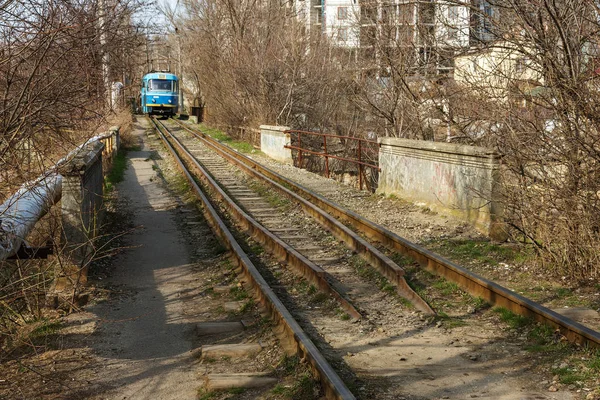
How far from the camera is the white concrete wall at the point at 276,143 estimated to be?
81.4ft

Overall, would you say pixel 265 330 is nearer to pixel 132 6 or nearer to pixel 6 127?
pixel 6 127

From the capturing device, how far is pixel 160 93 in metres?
53.2

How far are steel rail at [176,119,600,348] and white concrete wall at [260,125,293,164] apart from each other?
33.7 ft

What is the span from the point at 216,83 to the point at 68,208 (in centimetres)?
3332

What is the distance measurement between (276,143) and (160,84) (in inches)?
1138

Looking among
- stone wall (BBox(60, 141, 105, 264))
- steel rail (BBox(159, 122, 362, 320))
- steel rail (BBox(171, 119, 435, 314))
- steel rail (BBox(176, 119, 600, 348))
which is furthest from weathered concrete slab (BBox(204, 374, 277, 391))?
stone wall (BBox(60, 141, 105, 264))

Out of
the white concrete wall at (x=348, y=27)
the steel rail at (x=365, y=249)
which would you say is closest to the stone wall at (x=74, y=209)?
the steel rail at (x=365, y=249)

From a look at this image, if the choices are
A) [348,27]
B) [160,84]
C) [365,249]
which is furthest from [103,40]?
[160,84]

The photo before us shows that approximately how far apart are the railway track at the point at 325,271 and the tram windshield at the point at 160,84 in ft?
122

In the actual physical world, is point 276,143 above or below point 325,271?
above

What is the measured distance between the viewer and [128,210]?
15.5m

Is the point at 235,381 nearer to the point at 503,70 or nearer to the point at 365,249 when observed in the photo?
the point at 365,249

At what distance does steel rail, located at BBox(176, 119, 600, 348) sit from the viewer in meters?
6.36

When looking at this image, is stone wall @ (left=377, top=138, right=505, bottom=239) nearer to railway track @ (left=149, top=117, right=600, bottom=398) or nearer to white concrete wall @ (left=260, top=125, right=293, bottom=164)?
railway track @ (left=149, top=117, right=600, bottom=398)
